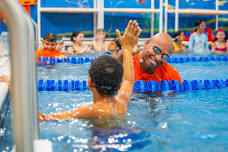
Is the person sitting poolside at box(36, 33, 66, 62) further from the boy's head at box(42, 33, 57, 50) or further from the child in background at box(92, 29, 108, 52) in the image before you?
the child in background at box(92, 29, 108, 52)

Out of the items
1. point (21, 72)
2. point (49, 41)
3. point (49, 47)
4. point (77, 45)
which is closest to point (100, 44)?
point (77, 45)

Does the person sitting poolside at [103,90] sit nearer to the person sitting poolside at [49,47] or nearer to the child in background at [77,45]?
the person sitting poolside at [49,47]

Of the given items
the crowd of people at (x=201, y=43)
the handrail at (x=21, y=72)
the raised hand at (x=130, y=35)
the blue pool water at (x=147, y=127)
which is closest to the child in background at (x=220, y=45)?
the crowd of people at (x=201, y=43)

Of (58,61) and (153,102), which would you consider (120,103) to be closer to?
(153,102)

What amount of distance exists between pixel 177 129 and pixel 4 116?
1311 millimetres

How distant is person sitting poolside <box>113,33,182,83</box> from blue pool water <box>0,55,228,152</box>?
14.0 inches

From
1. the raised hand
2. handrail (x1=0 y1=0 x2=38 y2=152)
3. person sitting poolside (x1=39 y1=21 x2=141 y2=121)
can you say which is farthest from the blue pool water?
handrail (x1=0 y1=0 x2=38 y2=152)

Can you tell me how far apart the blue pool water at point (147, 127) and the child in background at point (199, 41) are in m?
5.76

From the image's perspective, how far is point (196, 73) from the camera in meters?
5.76

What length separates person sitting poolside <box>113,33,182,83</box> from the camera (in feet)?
11.2

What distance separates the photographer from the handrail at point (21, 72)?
3.45 ft

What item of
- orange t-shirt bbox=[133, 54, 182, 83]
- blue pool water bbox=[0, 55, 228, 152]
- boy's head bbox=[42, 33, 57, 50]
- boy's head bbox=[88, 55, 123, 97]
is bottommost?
blue pool water bbox=[0, 55, 228, 152]

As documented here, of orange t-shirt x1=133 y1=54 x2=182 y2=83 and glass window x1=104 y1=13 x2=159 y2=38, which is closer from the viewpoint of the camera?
orange t-shirt x1=133 y1=54 x2=182 y2=83

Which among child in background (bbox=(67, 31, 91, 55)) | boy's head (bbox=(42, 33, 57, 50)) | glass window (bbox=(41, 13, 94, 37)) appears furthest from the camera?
glass window (bbox=(41, 13, 94, 37))
